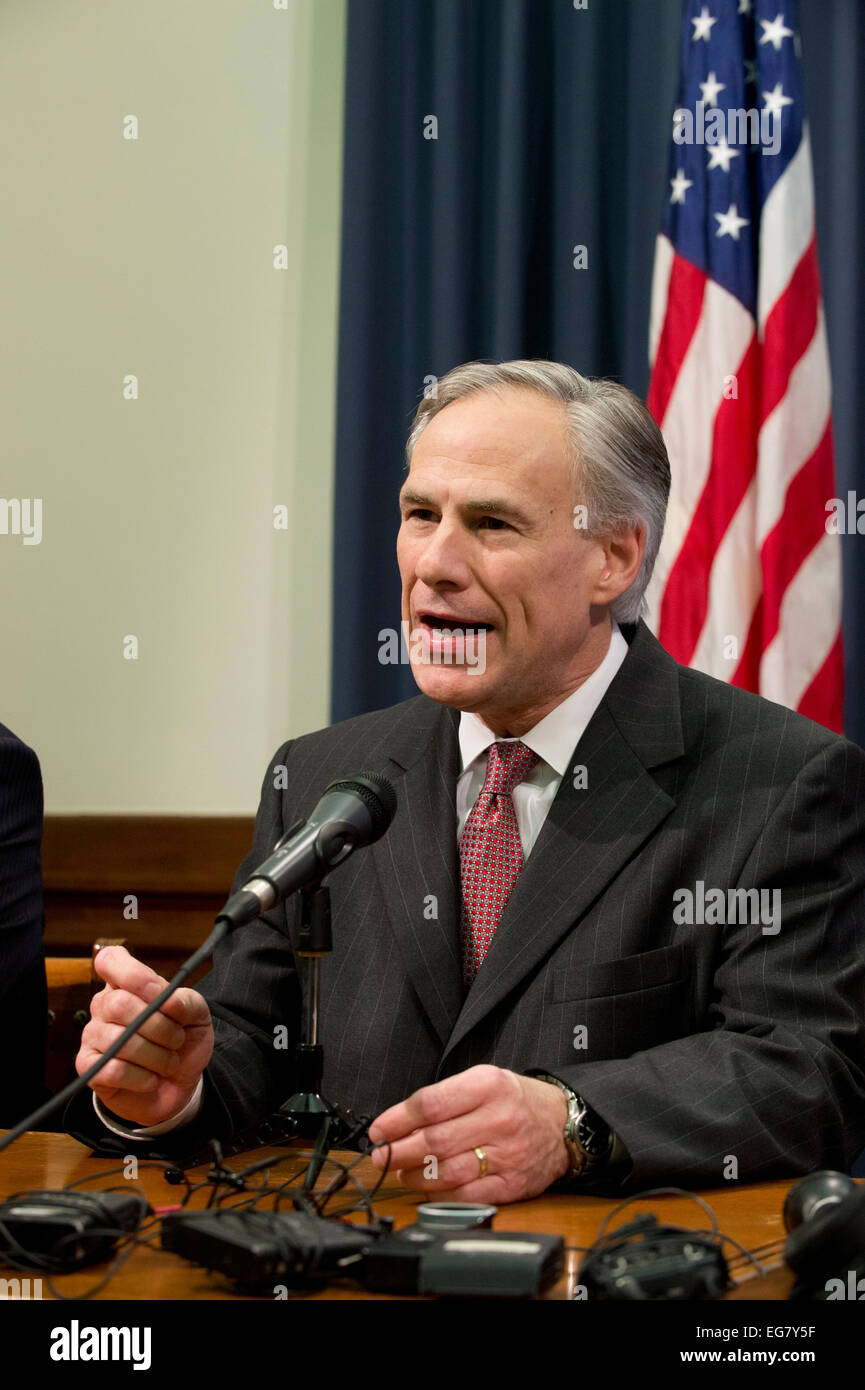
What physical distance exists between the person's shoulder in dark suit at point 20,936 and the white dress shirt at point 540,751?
719mm

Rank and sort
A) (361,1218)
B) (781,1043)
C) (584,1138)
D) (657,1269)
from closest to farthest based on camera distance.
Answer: (657,1269) < (361,1218) < (584,1138) < (781,1043)

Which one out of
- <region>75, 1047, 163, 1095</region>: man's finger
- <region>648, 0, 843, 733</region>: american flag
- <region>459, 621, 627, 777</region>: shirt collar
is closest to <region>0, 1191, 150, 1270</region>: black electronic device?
<region>75, 1047, 163, 1095</region>: man's finger

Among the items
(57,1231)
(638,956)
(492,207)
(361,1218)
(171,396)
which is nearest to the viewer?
(57,1231)

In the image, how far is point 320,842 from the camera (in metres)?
1.33

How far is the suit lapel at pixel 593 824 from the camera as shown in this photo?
1.79 metres

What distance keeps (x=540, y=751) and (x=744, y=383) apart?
1446mm

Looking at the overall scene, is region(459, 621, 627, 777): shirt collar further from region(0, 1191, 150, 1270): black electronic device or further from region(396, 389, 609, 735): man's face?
region(0, 1191, 150, 1270): black electronic device

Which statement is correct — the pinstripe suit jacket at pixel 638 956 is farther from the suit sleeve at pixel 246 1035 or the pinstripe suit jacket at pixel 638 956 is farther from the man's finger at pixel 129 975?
the man's finger at pixel 129 975

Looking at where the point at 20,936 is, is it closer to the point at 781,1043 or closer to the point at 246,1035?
the point at 246,1035

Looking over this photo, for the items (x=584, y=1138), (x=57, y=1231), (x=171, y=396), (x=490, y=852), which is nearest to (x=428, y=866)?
(x=490, y=852)

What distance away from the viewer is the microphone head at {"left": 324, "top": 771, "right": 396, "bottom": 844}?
1404 mm

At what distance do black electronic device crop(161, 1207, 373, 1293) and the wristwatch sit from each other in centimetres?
40

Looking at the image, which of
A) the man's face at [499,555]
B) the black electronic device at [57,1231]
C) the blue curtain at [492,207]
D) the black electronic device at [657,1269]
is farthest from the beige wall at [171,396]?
the black electronic device at [657,1269]
